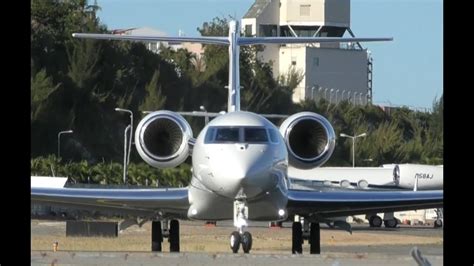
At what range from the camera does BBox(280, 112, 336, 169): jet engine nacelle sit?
2552 cm

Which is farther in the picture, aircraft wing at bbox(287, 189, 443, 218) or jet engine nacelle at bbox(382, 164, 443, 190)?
jet engine nacelle at bbox(382, 164, 443, 190)

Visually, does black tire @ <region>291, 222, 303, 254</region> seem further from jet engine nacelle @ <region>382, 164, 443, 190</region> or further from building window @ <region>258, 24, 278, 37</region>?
building window @ <region>258, 24, 278, 37</region>

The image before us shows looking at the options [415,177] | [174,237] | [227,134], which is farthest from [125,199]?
[415,177]

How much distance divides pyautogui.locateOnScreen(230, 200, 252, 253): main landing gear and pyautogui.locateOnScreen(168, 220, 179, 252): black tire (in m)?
3.56

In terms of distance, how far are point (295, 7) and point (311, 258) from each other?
105 metres

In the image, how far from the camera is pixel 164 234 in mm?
26328

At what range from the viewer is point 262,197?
22688 mm

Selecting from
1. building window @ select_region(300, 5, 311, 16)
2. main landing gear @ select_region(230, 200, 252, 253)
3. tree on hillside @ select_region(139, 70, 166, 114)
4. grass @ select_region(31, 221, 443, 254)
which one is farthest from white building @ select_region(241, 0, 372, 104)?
main landing gear @ select_region(230, 200, 252, 253)

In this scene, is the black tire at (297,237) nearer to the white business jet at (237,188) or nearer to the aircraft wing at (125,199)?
the white business jet at (237,188)

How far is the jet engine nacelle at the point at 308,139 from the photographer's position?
25516 millimetres

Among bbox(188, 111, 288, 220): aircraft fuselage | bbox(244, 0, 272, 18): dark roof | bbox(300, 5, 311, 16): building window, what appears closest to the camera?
bbox(188, 111, 288, 220): aircraft fuselage

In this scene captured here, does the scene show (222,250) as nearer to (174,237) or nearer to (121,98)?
(174,237)

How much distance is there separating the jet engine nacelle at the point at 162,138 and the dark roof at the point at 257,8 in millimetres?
95506
